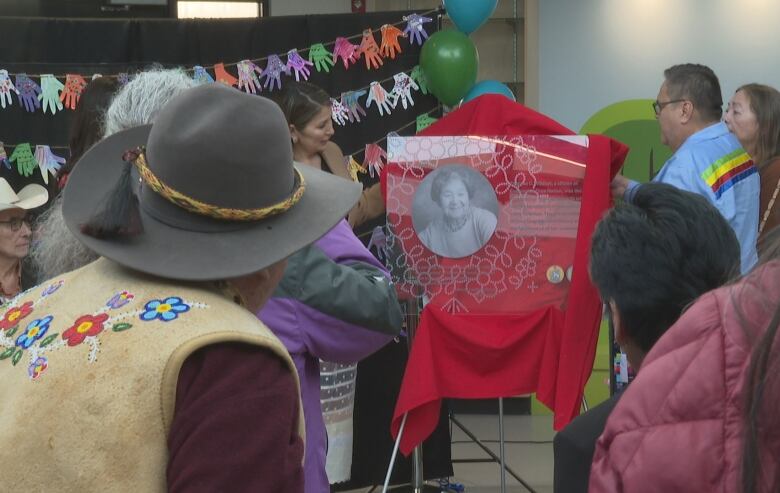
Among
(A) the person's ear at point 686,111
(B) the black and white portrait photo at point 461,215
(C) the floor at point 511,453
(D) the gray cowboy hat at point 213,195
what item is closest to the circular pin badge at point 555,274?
(B) the black and white portrait photo at point 461,215

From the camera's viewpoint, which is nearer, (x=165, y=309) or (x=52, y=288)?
(x=165, y=309)

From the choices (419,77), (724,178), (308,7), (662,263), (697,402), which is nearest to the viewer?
(697,402)

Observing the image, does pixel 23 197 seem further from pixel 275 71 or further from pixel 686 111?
pixel 686 111

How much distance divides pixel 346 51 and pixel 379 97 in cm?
25

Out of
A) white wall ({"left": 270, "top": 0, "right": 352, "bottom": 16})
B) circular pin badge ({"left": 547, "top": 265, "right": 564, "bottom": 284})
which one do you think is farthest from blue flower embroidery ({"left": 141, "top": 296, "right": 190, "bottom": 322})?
white wall ({"left": 270, "top": 0, "right": 352, "bottom": 16})

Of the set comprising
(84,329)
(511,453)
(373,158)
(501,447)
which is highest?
(84,329)

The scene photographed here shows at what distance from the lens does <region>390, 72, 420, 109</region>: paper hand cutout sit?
4.39 m

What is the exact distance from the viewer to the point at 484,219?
3469 millimetres

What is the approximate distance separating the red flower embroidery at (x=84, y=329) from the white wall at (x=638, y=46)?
504 centimetres

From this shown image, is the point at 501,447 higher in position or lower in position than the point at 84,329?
lower

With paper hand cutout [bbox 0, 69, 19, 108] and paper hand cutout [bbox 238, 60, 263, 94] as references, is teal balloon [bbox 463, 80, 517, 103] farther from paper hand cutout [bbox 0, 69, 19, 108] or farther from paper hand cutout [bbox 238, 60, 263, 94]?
paper hand cutout [bbox 0, 69, 19, 108]

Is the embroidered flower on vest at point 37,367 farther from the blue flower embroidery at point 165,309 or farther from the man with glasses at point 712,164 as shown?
the man with glasses at point 712,164

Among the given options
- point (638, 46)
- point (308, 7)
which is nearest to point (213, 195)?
point (638, 46)

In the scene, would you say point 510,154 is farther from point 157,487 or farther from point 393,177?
point 157,487
